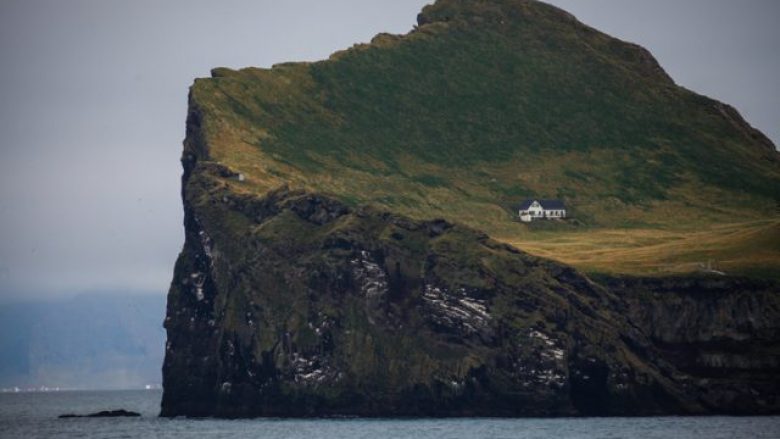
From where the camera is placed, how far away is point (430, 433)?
7549 inches

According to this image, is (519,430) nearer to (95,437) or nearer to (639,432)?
(639,432)

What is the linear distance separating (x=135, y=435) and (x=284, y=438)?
915 inches

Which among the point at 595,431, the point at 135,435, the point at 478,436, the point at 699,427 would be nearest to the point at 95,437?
the point at 135,435

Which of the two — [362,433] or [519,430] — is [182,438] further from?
[519,430]

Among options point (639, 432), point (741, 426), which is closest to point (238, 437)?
point (639, 432)

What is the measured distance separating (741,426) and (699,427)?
5.63 m

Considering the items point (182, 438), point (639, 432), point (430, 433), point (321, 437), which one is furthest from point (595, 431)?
point (182, 438)

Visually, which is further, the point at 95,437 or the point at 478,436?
the point at 95,437

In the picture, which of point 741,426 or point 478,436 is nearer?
point 478,436

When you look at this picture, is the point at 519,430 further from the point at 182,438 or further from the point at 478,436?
the point at 182,438

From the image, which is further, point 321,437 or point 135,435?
point 135,435

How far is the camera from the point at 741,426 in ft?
650

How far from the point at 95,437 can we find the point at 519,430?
50649 mm

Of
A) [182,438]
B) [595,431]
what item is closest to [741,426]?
[595,431]
